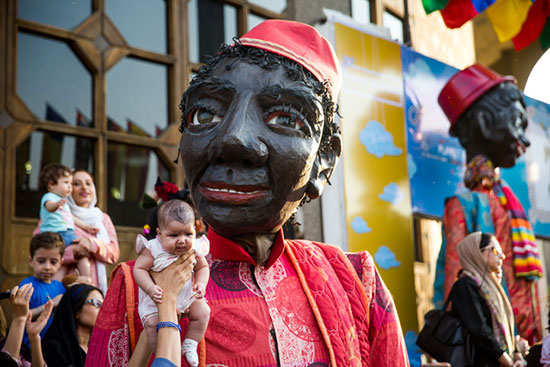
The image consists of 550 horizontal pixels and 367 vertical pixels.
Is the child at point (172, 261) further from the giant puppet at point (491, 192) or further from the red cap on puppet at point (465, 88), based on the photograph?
the red cap on puppet at point (465, 88)

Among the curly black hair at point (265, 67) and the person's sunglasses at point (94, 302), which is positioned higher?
the curly black hair at point (265, 67)

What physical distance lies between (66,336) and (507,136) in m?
3.83

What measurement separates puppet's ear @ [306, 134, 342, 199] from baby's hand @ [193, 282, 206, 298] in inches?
15.1

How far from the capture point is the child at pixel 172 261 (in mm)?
1764

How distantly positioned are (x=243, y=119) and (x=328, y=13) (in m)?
3.88

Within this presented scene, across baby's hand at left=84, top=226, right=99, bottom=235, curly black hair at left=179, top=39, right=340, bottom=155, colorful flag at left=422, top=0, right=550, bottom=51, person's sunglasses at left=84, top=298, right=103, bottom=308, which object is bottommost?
person's sunglasses at left=84, top=298, right=103, bottom=308

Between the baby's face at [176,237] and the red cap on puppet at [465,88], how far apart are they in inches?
175

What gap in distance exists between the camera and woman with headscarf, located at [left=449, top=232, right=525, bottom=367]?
4.37 meters

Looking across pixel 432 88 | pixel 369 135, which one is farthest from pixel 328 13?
pixel 432 88

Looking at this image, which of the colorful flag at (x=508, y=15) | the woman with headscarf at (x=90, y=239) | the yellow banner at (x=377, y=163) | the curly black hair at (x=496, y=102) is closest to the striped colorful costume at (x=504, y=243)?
the yellow banner at (x=377, y=163)

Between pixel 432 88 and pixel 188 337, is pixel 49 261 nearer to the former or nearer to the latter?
pixel 188 337

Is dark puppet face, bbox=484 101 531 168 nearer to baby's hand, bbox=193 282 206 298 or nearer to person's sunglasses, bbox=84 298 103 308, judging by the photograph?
person's sunglasses, bbox=84 298 103 308

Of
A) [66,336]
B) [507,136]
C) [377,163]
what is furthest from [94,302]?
[507,136]

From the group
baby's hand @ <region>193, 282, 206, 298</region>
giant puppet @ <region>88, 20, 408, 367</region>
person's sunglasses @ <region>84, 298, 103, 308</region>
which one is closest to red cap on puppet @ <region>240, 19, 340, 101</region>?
giant puppet @ <region>88, 20, 408, 367</region>
